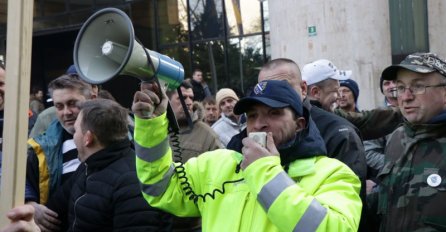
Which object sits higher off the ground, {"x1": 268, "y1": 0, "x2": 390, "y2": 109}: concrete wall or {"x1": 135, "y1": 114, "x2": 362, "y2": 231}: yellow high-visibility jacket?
{"x1": 268, "y1": 0, "x2": 390, "y2": 109}: concrete wall

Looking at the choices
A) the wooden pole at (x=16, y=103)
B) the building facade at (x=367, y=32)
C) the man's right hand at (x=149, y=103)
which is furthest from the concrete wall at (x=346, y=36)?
the wooden pole at (x=16, y=103)

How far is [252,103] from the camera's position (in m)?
2.72

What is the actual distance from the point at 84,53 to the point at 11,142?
2.14ft

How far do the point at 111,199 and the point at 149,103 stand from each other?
977 mm

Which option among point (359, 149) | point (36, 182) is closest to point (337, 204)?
point (359, 149)

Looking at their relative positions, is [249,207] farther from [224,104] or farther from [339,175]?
[224,104]

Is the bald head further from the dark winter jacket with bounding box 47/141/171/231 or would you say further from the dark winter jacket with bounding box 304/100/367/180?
the dark winter jacket with bounding box 47/141/171/231

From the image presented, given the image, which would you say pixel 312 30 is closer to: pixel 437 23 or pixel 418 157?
pixel 437 23

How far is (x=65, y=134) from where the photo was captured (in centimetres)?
411

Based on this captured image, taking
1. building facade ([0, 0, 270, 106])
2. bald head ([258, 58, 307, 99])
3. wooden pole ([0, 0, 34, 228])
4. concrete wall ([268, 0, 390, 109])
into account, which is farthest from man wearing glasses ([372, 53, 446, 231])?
building facade ([0, 0, 270, 106])

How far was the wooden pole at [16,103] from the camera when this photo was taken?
2.14 metres

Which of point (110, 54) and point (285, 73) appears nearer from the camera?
point (110, 54)

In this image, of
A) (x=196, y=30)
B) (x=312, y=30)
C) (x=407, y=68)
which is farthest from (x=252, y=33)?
(x=407, y=68)

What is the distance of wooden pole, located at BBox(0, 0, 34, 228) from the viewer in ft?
7.02
